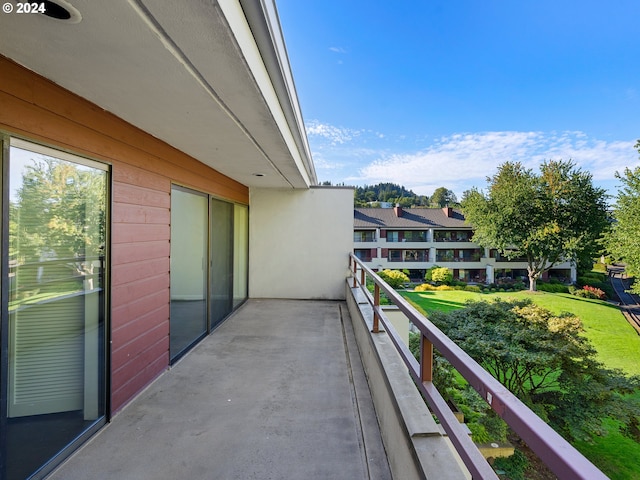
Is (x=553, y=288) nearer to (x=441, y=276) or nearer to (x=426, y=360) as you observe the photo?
(x=441, y=276)

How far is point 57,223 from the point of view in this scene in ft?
6.45

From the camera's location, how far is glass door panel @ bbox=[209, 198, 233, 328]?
15.3 ft

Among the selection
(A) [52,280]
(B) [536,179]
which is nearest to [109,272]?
(A) [52,280]

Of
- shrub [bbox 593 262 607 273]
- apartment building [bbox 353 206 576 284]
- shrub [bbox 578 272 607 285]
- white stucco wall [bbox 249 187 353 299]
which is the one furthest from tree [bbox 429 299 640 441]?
shrub [bbox 593 262 607 273]

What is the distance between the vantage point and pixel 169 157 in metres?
3.29

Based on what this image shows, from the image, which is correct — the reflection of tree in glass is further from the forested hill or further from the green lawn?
the forested hill

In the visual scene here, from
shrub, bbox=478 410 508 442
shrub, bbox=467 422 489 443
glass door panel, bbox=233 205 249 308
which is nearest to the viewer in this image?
shrub, bbox=467 422 489 443

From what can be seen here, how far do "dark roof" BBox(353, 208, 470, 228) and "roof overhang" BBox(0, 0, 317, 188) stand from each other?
24224 mm

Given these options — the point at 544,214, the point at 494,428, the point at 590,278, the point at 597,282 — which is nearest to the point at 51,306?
the point at 494,428

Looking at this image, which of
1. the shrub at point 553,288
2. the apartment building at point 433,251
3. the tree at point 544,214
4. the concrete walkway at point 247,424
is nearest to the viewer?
the concrete walkway at point 247,424

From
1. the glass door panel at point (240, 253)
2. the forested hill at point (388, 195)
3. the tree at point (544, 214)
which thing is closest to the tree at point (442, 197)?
the forested hill at point (388, 195)

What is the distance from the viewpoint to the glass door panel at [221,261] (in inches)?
184

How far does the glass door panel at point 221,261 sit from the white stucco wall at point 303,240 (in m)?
1.29

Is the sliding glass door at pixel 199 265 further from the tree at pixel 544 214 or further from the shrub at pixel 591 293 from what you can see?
the shrub at pixel 591 293
